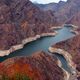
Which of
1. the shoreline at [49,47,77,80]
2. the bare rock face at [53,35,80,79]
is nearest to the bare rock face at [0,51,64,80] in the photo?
the shoreline at [49,47,77,80]

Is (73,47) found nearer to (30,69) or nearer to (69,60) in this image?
(69,60)

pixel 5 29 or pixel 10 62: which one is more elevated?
pixel 10 62

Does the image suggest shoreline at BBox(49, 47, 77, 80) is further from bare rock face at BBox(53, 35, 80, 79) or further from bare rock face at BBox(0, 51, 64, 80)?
bare rock face at BBox(0, 51, 64, 80)

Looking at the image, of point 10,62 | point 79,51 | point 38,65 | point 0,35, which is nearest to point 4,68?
point 10,62

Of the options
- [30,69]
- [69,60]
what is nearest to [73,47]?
[69,60]

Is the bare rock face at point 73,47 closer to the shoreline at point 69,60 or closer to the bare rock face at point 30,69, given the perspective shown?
the shoreline at point 69,60

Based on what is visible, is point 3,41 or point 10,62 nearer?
point 10,62

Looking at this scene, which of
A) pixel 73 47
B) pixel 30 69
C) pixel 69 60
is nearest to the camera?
pixel 30 69

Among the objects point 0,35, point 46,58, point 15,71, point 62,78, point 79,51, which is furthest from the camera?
point 0,35

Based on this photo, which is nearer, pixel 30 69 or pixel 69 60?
pixel 30 69

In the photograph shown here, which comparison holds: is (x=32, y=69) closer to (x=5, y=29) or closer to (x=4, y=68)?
(x=4, y=68)

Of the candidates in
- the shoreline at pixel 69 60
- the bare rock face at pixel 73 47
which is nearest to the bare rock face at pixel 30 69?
the shoreline at pixel 69 60
